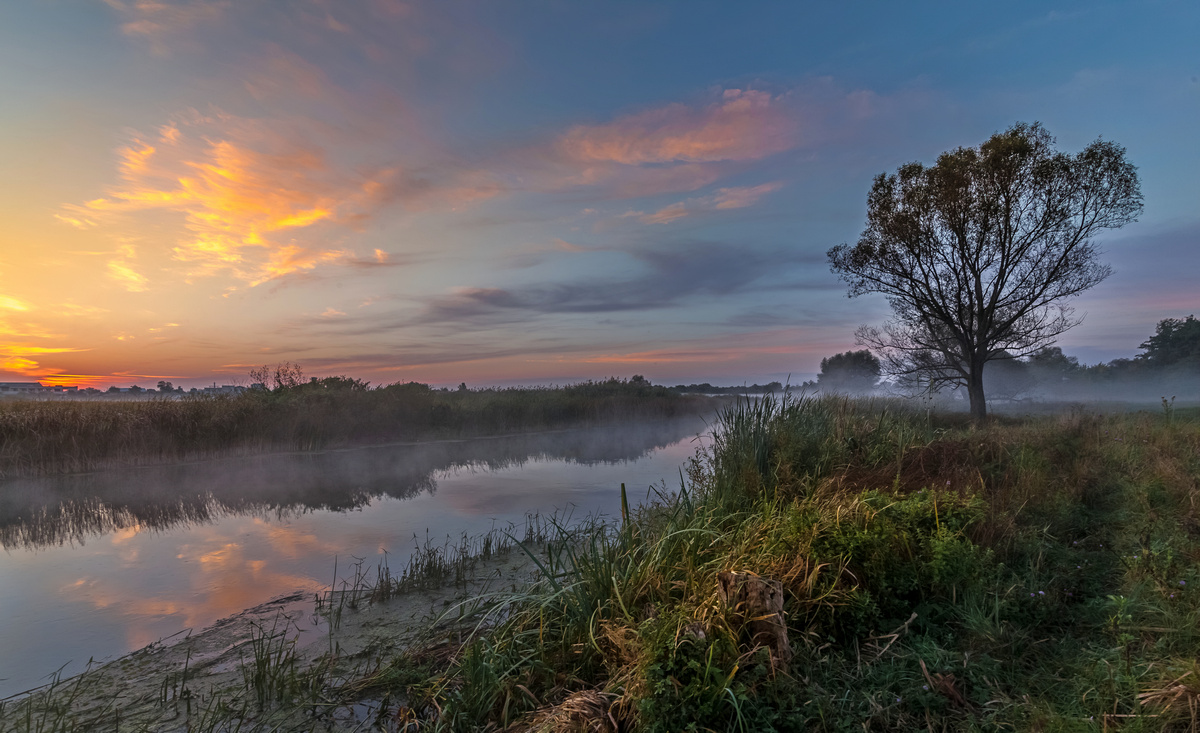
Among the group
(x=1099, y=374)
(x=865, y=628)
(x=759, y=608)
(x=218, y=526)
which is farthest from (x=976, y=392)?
(x=1099, y=374)

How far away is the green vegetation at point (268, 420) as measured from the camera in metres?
13.4

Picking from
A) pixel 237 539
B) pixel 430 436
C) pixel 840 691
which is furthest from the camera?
pixel 430 436

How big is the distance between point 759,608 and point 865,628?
963 millimetres

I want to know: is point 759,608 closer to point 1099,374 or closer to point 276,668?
point 276,668

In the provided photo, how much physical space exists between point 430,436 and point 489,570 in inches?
647

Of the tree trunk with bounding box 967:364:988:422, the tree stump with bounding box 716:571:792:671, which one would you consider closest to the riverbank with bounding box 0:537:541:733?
the tree stump with bounding box 716:571:792:671

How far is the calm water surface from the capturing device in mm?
5630

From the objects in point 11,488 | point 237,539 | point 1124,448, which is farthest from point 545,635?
point 11,488

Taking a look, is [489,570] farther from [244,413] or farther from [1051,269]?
[1051,269]

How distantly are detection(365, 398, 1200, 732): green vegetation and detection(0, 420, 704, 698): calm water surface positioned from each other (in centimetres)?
359

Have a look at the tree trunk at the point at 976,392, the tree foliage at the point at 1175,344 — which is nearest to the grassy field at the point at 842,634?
the tree trunk at the point at 976,392

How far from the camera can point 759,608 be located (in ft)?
10.0

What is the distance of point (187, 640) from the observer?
5031 mm

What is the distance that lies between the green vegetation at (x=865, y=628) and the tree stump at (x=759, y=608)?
58mm
